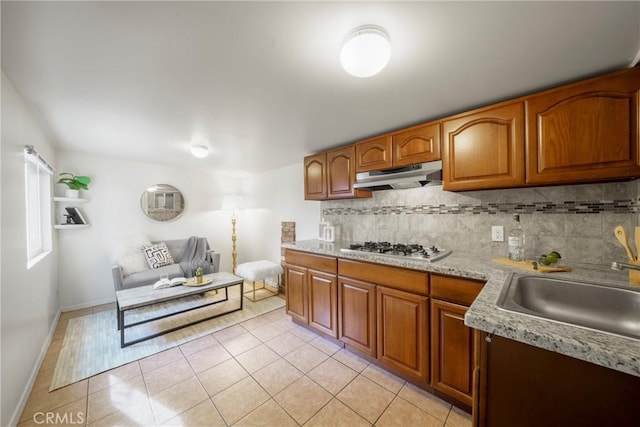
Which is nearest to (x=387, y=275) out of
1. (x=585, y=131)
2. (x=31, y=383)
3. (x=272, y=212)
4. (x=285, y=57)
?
(x=585, y=131)

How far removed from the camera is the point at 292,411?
1.55 m

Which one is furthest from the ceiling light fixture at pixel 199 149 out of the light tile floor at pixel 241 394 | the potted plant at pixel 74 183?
the light tile floor at pixel 241 394

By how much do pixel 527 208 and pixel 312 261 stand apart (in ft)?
6.16

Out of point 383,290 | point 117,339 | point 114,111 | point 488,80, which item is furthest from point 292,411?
point 114,111

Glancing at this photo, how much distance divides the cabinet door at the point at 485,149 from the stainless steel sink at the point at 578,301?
0.67 metres

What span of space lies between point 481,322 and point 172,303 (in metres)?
3.80

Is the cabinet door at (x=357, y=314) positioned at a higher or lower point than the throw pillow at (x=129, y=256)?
lower

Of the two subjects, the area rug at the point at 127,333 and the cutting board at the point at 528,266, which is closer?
the cutting board at the point at 528,266

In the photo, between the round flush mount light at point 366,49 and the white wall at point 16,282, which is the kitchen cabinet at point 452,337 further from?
the white wall at point 16,282

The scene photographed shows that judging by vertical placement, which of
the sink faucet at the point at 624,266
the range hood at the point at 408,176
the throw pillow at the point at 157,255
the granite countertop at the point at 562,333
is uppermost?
the range hood at the point at 408,176

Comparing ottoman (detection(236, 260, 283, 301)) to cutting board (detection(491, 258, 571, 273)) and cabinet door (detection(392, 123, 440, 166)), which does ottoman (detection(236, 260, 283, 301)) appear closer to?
cabinet door (detection(392, 123, 440, 166))

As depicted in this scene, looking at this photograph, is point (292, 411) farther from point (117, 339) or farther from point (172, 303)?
point (172, 303)

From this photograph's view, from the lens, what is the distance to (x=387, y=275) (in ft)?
6.02

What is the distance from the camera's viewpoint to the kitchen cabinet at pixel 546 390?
25.6 inches
